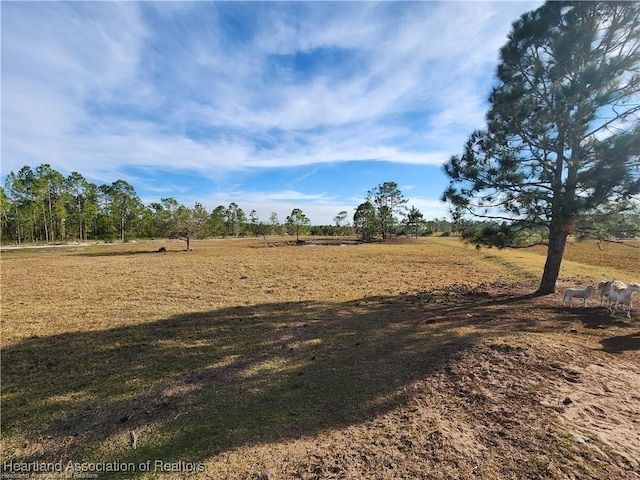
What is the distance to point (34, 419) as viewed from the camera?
12.5 ft

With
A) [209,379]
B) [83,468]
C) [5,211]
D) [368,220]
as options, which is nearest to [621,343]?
[209,379]

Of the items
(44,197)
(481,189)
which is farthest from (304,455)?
(44,197)

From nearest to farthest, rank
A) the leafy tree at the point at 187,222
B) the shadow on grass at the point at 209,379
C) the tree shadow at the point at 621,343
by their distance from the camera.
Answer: the shadow on grass at the point at 209,379 → the tree shadow at the point at 621,343 → the leafy tree at the point at 187,222

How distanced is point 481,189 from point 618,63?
4.14 metres

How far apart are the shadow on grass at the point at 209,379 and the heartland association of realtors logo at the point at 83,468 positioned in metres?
0.08

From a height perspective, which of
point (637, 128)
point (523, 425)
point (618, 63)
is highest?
point (618, 63)

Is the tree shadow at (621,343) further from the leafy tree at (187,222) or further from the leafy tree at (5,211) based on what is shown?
the leafy tree at (5,211)

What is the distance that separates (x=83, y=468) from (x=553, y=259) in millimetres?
11768

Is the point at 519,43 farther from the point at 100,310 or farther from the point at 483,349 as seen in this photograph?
the point at 100,310

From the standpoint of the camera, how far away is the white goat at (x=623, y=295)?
7137mm

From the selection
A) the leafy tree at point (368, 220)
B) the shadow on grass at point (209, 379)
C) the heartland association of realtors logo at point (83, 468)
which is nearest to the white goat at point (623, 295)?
the shadow on grass at point (209, 379)

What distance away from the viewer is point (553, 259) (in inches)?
374

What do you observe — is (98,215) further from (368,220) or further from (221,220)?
(368,220)

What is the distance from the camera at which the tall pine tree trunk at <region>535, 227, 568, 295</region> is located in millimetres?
9172
